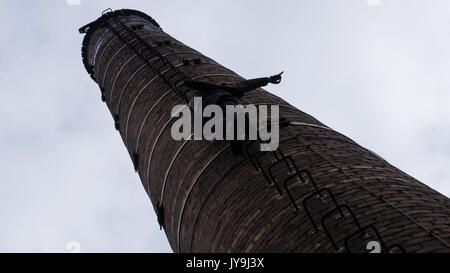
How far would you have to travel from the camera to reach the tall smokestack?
464 cm

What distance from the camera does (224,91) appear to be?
23.3 feet

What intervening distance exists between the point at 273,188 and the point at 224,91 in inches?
76.3

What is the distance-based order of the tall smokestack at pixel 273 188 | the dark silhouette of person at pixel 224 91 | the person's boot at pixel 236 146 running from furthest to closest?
the dark silhouette of person at pixel 224 91
the person's boot at pixel 236 146
the tall smokestack at pixel 273 188

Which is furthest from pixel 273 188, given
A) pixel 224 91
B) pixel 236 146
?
pixel 224 91

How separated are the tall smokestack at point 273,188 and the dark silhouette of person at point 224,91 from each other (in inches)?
20.7

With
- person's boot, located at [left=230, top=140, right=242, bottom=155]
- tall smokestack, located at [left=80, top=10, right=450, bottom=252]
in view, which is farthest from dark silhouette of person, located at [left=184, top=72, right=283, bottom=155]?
tall smokestack, located at [left=80, top=10, right=450, bottom=252]

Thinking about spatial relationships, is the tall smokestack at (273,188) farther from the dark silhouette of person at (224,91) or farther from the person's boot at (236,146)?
the dark silhouette of person at (224,91)

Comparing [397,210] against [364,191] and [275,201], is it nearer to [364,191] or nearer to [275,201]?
[364,191]

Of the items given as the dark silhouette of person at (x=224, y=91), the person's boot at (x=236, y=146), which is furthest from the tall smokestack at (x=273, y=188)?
the dark silhouette of person at (x=224, y=91)

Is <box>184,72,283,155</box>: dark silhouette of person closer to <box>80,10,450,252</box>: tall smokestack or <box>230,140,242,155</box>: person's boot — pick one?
<box>230,140,242,155</box>: person's boot

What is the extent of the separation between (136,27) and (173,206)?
→ 743cm

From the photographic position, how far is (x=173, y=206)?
7883mm

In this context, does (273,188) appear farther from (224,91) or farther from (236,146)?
(224,91)

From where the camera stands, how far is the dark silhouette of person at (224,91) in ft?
→ 22.0
